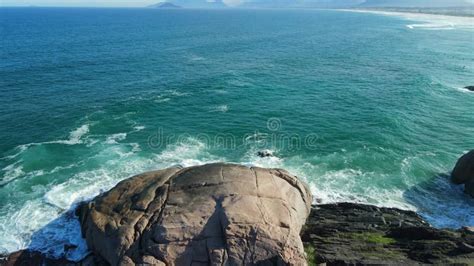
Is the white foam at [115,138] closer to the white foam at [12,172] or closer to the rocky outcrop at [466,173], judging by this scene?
the white foam at [12,172]

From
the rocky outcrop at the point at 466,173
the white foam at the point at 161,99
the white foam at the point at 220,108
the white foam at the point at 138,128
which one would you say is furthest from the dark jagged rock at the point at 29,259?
the rocky outcrop at the point at 466,173

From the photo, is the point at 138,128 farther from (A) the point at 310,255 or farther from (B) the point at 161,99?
(A) the point at 310,255

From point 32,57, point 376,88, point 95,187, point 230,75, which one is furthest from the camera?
point 32,57

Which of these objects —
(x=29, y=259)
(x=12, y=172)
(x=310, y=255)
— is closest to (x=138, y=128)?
(x=12, y=172)

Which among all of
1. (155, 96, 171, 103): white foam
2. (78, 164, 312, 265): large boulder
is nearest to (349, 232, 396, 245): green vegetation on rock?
(78, 164, 312, 265): large boulder

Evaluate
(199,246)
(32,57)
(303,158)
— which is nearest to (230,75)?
(303,158)

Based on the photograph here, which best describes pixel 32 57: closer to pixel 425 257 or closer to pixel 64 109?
pixel 64 109

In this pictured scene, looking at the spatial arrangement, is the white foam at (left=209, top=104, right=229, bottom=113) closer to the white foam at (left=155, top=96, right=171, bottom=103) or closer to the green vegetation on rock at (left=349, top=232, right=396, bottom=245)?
the white foam at (left=155, top=96, right=171, bottom=103)
